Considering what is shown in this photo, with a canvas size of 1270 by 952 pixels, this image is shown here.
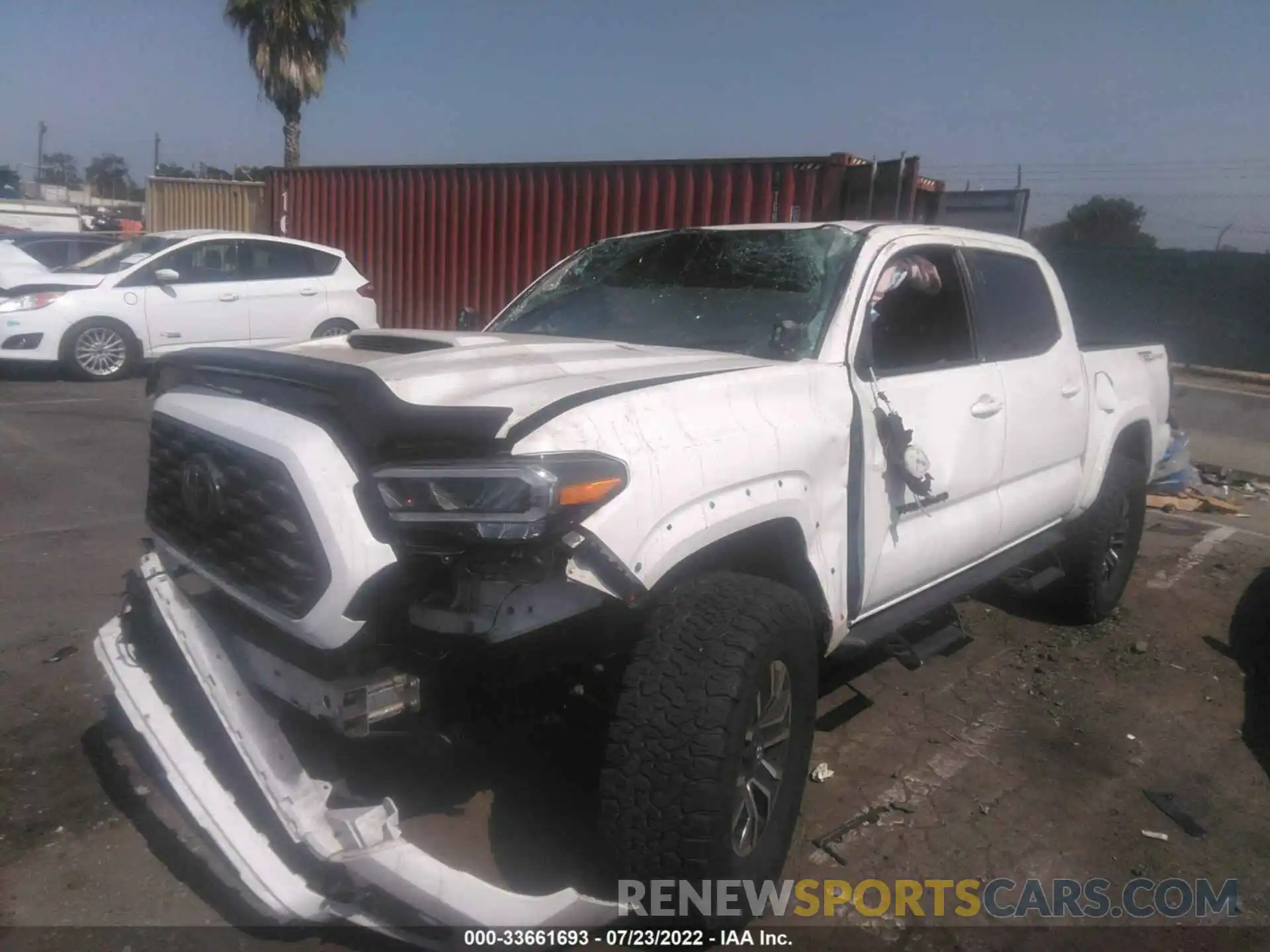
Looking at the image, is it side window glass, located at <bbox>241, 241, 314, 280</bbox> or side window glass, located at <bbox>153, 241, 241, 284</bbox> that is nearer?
side window glass, located at <bbox>153, 241, 241, 284</bbox>

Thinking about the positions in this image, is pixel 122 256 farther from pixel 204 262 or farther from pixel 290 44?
pixel 290 44

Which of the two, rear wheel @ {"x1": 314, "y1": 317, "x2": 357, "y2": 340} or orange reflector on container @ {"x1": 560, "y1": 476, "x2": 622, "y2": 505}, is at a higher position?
orange reflector on container @ {"x1": 560, "y1": 476, "x2": 622, "y2": 505}

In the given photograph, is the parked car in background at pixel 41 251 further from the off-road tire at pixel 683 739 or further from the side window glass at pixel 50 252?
the off-road tire at pixel 683 739

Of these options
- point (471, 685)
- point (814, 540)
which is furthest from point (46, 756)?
point (814, 540)

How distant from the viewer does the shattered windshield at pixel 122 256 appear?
37.1 feet

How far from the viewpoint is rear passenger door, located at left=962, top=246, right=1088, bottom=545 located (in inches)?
162

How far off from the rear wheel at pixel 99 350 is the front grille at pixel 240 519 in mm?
9159

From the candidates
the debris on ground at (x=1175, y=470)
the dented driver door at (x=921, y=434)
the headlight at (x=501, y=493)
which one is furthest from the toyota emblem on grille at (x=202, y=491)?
the debris on ground at (x=1175, y=470)

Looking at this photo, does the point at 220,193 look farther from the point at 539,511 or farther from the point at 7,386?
the point at 539,511

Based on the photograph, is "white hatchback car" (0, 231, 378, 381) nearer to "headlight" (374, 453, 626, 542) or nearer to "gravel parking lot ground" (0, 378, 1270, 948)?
"gravel parking lot ground" (0, 378, 1270, 948)

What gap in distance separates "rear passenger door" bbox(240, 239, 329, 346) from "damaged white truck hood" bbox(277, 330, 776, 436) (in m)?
8.77

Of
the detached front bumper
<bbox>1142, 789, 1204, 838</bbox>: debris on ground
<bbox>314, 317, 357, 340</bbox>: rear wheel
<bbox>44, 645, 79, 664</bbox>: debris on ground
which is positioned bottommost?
<bbox>1142, 789, 1204, 838</bbox>: debris on ground

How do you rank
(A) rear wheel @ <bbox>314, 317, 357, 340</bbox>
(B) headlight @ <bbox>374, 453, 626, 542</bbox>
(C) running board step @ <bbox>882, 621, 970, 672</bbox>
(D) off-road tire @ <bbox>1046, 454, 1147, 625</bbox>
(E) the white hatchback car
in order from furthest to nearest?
(A) rear wheel @ <bbox>314, 317, 357, 340</bbox> → (E) the white hatchback car → (D) off-road tire @ <bbox>1046, 454, 1147, 625</bbox> → (C) running board step @ <bbox>882, 621, 970, 672</bbox> → (B) headlight @ <bbox>374, 453, 626, 542</bbox>

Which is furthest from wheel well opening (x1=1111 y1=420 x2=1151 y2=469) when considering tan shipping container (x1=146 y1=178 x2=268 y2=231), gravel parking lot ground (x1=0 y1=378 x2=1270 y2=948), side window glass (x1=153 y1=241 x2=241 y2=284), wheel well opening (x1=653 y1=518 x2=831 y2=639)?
tan shipping container (x1=146 y1=178 x2=268 y2=231)
